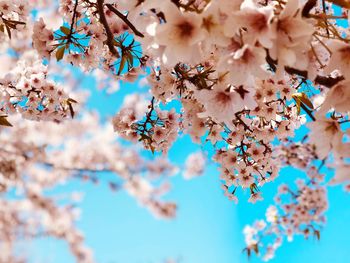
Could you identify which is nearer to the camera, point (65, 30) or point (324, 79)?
point (324, 79)

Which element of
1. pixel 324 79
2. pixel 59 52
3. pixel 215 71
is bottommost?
pixel 324 79

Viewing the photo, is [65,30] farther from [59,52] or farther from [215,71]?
[215,71]

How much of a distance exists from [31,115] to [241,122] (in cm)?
143

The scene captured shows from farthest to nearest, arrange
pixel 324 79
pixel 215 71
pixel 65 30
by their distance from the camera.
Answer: pixel 65 30
pixel 215 71
pixel 324 79

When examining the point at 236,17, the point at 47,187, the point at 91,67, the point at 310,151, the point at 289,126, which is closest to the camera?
the point at 236,17

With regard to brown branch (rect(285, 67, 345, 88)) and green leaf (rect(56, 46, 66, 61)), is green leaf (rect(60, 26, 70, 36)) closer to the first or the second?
green leaf (rect(56, 46, 66, 61))

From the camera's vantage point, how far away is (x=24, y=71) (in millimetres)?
2539

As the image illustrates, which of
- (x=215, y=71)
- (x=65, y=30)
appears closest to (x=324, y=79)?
(x=215, y=71)

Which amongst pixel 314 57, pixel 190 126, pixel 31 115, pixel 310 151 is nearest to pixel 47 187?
pixel 310 151

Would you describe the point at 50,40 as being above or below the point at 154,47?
above

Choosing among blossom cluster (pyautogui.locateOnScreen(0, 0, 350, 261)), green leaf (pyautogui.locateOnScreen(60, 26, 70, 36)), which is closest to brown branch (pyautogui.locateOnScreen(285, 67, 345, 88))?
blossom cluster (pyautogui.locateOnScreen(0, 0, 350, 261))

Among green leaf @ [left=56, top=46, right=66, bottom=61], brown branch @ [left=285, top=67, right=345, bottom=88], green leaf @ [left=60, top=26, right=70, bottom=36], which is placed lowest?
brown branch @ [left=285, top=67, right=345, bottom=88]

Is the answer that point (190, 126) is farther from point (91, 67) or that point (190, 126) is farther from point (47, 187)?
point (47, 187)

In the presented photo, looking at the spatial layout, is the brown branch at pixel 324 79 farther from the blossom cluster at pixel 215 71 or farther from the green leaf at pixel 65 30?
the green leaf at pixel 65 30
